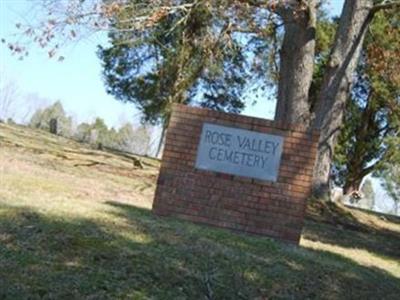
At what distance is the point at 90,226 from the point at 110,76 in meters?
25.0

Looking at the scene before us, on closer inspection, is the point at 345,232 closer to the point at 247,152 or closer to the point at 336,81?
the point at 336,81

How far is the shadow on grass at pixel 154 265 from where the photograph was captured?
197 inches

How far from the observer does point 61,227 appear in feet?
20.3

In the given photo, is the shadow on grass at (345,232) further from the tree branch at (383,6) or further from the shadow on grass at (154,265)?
the tree branch at (383,6)

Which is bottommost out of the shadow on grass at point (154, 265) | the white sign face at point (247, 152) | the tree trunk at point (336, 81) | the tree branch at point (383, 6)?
the shadow on grass at point (154, 265)

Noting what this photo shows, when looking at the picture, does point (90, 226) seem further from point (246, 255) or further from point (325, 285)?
point (325, 285)

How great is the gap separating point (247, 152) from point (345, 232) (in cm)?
429

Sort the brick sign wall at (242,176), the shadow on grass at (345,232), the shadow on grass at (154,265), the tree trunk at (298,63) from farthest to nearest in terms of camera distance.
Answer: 1. the tree trunk at (298,63)
2. the shadow on grass at (345,232)
3. the brick sign wall at (242,176)
4. the shadow on grass at (154,265)

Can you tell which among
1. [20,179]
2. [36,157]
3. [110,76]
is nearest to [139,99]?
[110,76]

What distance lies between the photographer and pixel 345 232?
38.0 feet

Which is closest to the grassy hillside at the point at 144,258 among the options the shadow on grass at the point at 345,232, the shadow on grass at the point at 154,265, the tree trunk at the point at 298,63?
the shadow on grass at the point at 154,265

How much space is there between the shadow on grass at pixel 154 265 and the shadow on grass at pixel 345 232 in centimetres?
278

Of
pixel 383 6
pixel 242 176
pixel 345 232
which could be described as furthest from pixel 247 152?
pixel 383 6

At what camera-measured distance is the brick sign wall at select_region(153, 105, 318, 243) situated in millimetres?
7988
